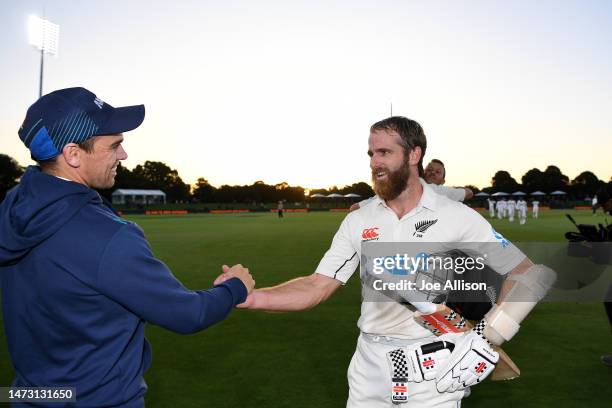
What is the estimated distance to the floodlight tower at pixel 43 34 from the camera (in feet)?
70.4

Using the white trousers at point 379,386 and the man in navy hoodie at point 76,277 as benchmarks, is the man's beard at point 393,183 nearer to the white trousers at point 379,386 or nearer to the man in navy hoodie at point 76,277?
the white trousers at point 379,386

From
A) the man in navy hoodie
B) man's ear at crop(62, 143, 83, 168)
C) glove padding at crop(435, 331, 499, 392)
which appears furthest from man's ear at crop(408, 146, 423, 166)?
man's ear at crop(62, 143, 83, 168)

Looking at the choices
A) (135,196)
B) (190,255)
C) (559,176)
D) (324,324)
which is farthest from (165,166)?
(324,324)

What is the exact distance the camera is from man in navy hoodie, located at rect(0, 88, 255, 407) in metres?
2.09

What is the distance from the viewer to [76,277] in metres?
2.09

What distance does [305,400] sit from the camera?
550 centimetres

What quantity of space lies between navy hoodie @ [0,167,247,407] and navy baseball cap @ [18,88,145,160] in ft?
0.46

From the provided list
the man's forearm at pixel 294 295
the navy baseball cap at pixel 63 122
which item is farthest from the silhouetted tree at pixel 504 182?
the navy baseball cap at pixel 63 122

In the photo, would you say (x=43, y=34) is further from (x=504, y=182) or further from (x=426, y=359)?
(x=504, y=182)

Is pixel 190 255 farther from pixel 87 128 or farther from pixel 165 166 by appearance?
pixel 165 166

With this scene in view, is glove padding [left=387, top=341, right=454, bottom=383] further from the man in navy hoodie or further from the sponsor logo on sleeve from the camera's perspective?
the man in navy hoodie

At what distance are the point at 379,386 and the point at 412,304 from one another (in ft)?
2.07

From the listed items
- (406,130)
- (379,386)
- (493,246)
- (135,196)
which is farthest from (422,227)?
(135,196)

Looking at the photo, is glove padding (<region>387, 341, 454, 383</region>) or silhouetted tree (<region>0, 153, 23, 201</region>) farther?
silhouetted tree (<region>0, 153, 23, 201</region>)
